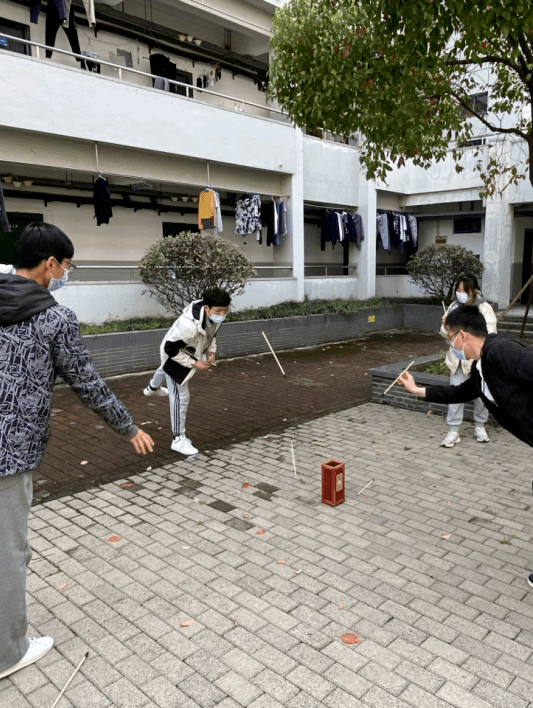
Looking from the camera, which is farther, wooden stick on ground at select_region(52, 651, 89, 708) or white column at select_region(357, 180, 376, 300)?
white column at select_region(357, 180, 376, 300)

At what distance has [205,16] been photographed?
13.7 meters

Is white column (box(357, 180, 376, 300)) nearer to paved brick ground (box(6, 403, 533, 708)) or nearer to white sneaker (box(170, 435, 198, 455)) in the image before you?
paved brick ground (box(6, 403, 533, 708))

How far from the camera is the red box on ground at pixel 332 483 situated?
4.64m

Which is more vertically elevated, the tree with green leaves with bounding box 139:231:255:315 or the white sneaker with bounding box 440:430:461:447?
the tree with green leaves with bounding box 139:231:255:315

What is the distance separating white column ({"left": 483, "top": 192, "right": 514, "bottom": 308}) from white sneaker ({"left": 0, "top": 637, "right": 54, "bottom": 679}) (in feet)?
55.8

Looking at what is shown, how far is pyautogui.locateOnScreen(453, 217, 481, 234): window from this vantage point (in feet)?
65.0

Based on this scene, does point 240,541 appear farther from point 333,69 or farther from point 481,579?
point 333,69

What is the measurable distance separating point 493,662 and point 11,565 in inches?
A: 99.4

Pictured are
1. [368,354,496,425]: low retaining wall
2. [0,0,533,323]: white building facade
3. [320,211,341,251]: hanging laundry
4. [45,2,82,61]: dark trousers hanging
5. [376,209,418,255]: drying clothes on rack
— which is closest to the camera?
[368,354,496,425]: low retaining wall

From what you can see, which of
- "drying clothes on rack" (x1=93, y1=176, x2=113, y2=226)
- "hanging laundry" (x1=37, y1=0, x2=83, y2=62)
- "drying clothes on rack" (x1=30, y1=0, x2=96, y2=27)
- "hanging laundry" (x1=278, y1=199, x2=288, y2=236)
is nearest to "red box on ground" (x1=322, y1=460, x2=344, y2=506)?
"drying clothes on rack" (x1=93, y1=176, x2=113, y2=226)

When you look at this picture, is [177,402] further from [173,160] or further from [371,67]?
[173,160]

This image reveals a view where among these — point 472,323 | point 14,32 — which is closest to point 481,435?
point 472,323

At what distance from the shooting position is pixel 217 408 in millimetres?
8016

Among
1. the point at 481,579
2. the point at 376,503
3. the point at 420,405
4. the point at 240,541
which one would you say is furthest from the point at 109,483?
the point at 420,405
